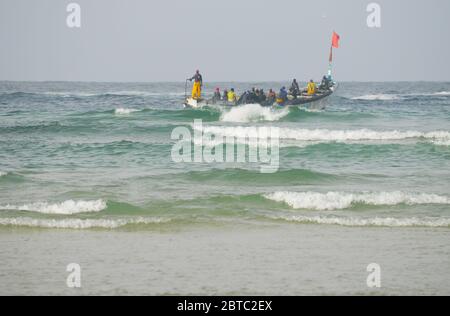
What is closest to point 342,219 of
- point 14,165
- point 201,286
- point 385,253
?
point 385,253

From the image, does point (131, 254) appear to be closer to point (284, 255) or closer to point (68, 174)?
point (284, 255)

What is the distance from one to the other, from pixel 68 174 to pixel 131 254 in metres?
7.59

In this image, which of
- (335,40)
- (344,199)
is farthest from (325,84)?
(344,199)

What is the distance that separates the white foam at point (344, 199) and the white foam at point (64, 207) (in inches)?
129

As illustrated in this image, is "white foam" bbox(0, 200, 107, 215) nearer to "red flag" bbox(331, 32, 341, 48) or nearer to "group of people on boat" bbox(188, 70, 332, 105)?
"group of people on boat" bbox(188, 70, 332, 105)

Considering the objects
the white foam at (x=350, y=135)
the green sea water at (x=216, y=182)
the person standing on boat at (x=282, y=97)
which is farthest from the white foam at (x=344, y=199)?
the person standing on boat at (x=282, y=97)

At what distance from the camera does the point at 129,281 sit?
7.82 meters

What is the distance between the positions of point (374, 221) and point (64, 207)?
215 inches

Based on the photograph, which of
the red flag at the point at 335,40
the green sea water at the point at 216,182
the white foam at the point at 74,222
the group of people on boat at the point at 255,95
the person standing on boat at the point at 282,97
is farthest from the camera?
the red flag at the point at 335,40

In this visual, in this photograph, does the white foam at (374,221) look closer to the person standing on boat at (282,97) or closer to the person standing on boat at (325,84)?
the person standing on boat at (282,97)

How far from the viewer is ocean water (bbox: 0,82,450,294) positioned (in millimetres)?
8031

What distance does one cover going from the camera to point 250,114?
3266cm

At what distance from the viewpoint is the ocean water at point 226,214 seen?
8.03 m
